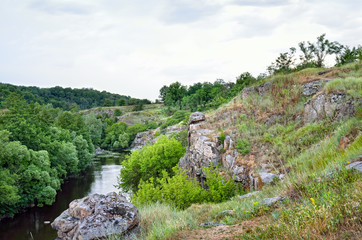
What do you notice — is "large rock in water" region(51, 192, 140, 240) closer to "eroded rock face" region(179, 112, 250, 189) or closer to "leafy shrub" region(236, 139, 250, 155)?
"eroded rock face" region(179, 112, 250, 189)

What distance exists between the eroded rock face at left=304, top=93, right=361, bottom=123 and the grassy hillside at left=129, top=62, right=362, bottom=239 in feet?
1.04

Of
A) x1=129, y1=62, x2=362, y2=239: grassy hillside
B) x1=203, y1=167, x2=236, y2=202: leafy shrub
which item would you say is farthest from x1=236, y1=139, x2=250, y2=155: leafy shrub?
x1=203, y1=167, x2=236, y2=202: leafy shrub

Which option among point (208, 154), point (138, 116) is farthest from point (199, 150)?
point (138, 116)

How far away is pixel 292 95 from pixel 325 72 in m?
3.16

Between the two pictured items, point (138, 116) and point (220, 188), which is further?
point (138, 116)

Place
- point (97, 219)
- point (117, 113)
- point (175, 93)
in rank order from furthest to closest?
point (117, 113) < point (175, 93) < point (97, 219)

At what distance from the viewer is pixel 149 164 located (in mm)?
25469

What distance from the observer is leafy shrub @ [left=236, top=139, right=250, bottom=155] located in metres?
13.6

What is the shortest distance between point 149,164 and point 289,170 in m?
17.4

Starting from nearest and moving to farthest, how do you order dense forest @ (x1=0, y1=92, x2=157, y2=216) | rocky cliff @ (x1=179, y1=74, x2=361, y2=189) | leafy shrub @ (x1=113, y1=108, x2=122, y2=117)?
rocky cliff @ (x1=179, y1=74, x2=361, y2=189) < dense forest @ (x1=0, y1=92, x2=157, y2=216) < leafy shrub @ (x1=113, y1=108, x2=122, y2=117)

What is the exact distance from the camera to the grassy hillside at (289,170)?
3390 mm

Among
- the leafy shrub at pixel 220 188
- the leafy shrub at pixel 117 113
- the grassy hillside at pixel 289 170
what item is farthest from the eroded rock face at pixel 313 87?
the leafy shrub at pixel 117 113

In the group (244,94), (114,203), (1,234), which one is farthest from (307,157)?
(1,234)

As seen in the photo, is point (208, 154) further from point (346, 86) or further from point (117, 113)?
point (117, 113)
